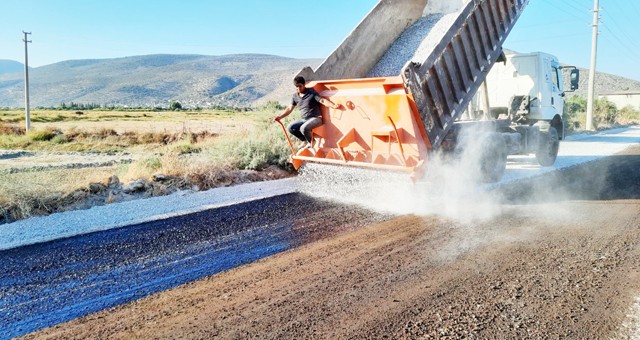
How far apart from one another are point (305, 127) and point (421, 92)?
1.99 meters

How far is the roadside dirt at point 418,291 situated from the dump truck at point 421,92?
1651 mm

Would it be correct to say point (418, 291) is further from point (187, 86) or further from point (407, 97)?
point (187, 86)

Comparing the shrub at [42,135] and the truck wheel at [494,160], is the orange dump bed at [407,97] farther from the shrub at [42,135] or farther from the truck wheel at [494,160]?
the shrub at [42,135]

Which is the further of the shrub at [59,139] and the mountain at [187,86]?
the mountain at [187,86]

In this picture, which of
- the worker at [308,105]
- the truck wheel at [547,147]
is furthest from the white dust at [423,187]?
the truck wheel at [547,147]

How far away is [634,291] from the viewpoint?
3672 millimetres

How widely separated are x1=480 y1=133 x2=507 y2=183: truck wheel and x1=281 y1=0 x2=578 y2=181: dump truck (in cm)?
2

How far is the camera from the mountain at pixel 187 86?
357 ft

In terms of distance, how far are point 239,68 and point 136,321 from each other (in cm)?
14679

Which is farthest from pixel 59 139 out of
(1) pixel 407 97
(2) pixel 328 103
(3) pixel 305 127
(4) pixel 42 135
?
(1) pixel 407 97

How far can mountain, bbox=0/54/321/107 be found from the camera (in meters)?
109

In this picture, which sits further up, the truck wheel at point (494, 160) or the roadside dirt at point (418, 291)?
the truck wheel at point (494, 160)

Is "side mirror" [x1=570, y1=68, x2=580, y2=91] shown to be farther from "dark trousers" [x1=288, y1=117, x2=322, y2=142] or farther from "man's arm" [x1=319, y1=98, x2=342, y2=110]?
"dark trousers" [x1=288, y1=117, x2=322, y2=142]

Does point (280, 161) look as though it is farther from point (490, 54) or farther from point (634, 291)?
point (634, 291)
